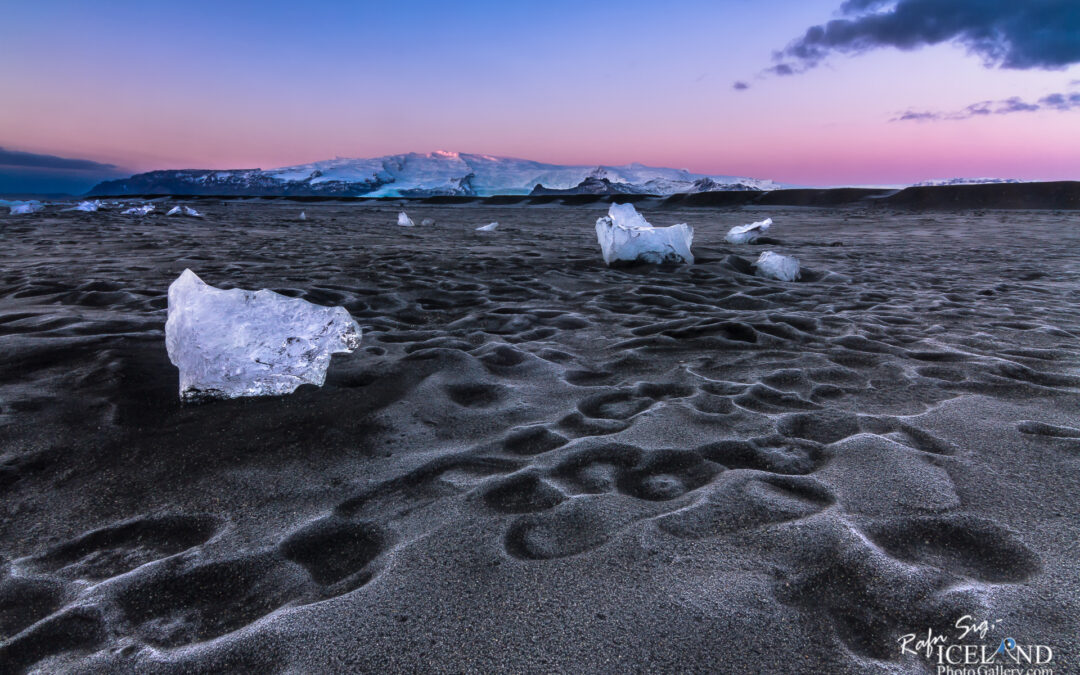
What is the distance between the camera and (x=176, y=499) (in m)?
1.72

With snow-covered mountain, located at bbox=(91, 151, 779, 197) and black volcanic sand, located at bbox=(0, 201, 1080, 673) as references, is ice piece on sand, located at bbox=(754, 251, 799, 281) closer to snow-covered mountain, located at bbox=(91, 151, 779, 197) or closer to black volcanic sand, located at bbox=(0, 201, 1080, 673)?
black volcanic sand, located at bbox=(0, 201, 1080, 673)

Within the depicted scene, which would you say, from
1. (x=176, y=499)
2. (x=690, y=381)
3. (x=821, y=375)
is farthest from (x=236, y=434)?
(x=821, y=375)

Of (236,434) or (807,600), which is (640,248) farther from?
(807,600)

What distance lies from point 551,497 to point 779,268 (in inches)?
178

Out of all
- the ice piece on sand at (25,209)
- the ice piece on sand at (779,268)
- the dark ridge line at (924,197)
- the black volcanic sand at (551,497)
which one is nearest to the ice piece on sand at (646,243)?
the ice piece on sand at (779,268)

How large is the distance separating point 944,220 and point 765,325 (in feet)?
40.6

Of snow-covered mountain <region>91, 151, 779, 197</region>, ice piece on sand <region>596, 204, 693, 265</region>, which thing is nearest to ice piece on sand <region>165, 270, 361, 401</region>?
ice piece on sand <region>596, 204, 693, 265</region>

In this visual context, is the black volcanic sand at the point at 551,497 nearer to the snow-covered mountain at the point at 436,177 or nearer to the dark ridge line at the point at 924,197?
the dark ridge line at the point at 924,197

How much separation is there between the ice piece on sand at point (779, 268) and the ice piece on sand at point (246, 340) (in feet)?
13.9

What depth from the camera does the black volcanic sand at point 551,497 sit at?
3.77 ft

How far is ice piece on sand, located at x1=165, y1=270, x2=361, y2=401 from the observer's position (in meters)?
2.40

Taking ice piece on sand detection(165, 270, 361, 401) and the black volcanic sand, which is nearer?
the black volcanic sand

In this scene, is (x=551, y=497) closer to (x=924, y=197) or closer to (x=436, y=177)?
(x=924, y=197)

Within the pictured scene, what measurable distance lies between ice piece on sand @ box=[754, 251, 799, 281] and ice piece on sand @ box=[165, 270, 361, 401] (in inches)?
167
